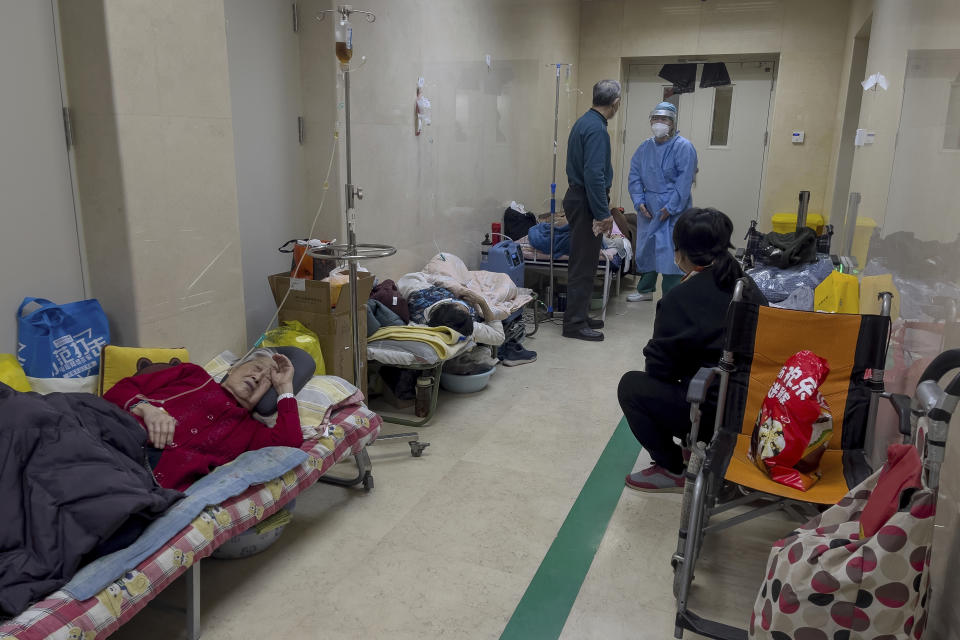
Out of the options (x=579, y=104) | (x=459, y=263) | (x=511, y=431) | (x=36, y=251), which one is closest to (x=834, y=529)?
(x=511, y=431)

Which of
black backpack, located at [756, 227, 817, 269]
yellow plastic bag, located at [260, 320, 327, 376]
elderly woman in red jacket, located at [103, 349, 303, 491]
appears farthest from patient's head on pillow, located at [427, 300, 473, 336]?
black backpack, located at [756, 227, 817, 269]

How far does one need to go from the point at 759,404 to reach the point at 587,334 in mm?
2596

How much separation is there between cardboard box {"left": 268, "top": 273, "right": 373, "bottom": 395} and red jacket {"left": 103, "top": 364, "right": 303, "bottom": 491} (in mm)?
727

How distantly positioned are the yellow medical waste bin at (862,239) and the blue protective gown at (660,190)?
160cm

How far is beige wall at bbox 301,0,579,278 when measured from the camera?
3693 millimetres

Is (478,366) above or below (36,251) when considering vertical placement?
below

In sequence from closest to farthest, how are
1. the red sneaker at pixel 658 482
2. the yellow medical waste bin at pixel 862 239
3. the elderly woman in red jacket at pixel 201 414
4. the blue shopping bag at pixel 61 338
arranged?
the elderly woman in red jacket at pixel 201 414 → the blue shopping bag at pixel 61 338 → the red sneaker at pixel 658 482 → the yellow medical waste bin at pixel 862 239

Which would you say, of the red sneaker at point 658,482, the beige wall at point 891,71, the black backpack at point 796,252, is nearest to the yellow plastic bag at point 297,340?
the red sneaker at point 658,482

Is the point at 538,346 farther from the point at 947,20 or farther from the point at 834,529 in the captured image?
the point at 834,529

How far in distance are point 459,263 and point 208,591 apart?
2.77 m

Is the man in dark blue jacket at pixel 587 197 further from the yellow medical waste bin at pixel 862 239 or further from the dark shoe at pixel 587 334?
the yellow medical waste bin at pixel 862 239

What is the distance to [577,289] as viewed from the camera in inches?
195

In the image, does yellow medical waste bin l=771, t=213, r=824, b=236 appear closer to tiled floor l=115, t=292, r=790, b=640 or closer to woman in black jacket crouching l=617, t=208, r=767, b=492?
tiled floor l=115, t=292, r=790, b=640

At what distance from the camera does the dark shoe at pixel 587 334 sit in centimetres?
496
